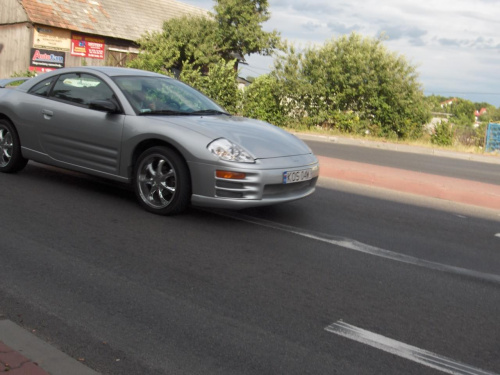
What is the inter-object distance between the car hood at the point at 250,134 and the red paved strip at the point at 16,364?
339 centimetres

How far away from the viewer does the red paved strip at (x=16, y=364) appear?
2912mm

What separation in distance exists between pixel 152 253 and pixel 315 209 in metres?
2.80

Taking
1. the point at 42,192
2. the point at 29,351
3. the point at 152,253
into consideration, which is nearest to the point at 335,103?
the point at 42,192

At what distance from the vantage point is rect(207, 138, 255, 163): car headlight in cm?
597

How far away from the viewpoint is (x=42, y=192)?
7219 mm

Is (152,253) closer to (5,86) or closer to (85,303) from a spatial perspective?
(85,303)

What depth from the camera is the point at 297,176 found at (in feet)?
20.8

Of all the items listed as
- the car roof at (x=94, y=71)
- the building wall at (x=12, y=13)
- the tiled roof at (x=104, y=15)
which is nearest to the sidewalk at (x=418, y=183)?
the car roof at (x=94, y=71)

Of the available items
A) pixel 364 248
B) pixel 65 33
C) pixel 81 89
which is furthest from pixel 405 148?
pixel 65 33

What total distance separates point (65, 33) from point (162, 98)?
2738 centimetres

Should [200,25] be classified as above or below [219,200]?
above

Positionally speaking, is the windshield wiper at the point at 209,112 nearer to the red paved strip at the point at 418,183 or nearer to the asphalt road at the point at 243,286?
the asphalt road at the point at 243,286

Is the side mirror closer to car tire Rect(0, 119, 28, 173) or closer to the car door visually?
the car door

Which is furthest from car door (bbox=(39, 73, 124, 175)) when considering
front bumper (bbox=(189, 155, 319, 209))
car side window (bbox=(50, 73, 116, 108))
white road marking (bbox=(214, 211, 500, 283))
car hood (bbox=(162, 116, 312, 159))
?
white road marking (bbox=(214, 211, 500, 283))
